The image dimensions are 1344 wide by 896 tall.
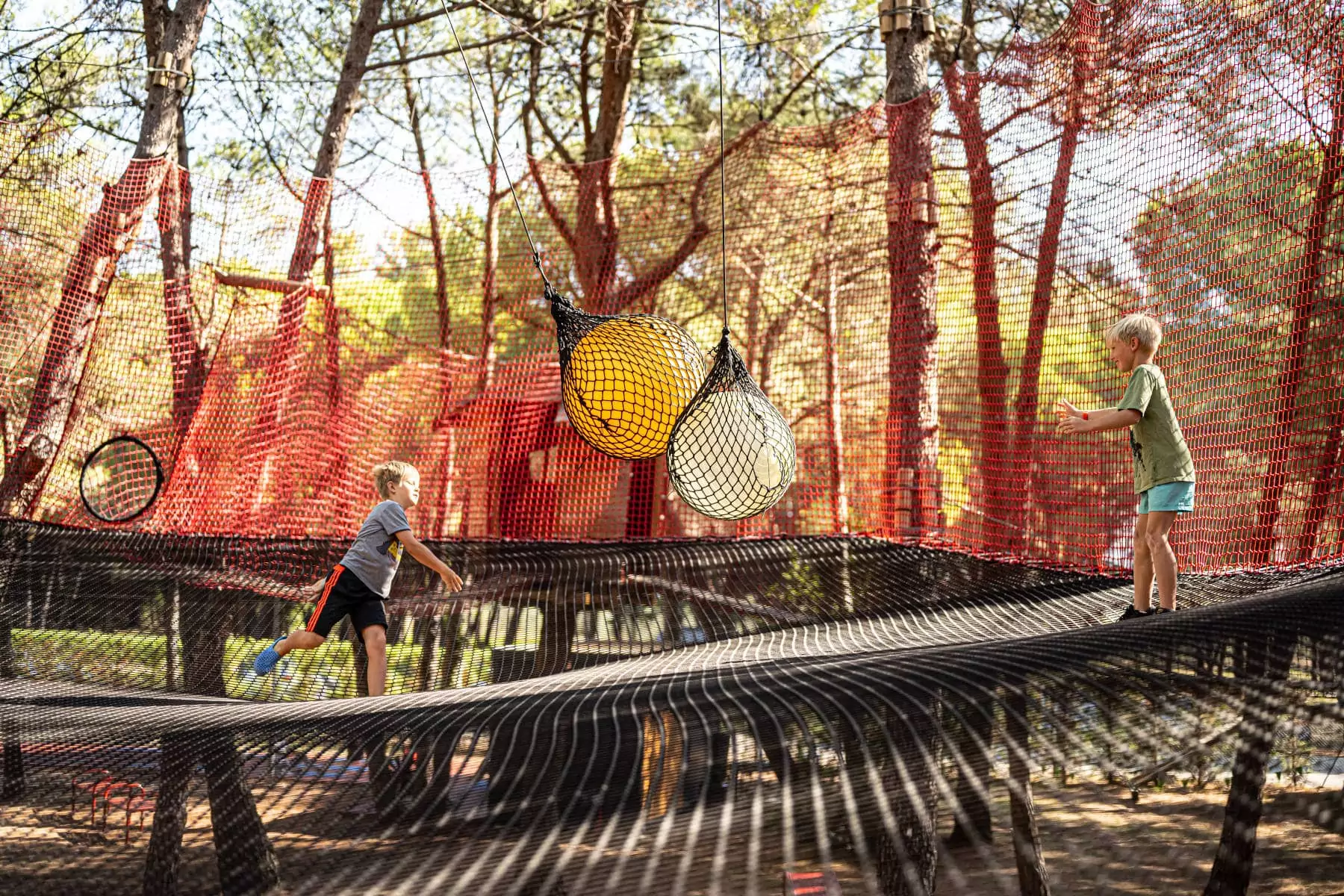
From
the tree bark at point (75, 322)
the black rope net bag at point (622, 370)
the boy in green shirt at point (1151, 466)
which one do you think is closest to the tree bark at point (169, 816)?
the black rope net bag at point (622, 370)

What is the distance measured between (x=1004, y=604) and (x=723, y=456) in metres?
1.42

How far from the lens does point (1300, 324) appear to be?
4.04 m

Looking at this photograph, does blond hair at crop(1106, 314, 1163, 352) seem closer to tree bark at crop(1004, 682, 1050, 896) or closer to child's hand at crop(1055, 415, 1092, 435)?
child's hand at crop(1055, 415, 1092, 435)

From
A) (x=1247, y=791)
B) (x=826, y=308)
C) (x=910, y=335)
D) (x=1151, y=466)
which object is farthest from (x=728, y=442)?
(x=826, y=308)

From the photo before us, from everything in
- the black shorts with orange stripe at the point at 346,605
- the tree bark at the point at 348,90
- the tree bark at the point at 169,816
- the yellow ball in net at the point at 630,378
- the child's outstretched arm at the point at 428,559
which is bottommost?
the tree bark at the point at 169,816

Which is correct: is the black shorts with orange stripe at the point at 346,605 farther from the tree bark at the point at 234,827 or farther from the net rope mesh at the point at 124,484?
the net rope mesh at the point at 124,484

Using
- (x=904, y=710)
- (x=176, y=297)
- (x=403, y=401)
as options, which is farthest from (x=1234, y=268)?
(x=176, y=297)

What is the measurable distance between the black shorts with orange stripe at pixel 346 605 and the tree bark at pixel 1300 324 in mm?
3345

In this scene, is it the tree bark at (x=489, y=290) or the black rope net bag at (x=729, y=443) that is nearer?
the black rope net bag at (x=729, y=443)

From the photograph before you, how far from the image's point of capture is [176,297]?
6.68 meters

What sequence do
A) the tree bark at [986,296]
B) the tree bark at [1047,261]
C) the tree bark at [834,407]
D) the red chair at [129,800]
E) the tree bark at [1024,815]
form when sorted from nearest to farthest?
1. the tree bark at [1024,815]
2. the red chair at [129,800]
3. the tree bark at [1047,261]
4. the tree bark at [986,296]
5. the tree bark at [834,407]

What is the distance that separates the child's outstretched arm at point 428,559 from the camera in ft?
13.7

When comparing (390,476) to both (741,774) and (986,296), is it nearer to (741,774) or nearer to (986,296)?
(986,296)

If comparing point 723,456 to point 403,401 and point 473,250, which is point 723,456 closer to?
point 403,401
